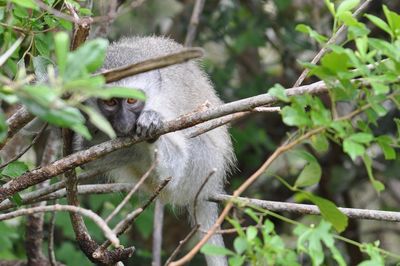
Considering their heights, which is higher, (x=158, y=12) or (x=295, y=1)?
(x=295, y=1)

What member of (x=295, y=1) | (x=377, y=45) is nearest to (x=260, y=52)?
(x=295, y=1)

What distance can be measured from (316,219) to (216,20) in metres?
2.03

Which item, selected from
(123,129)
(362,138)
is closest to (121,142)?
(123,129)

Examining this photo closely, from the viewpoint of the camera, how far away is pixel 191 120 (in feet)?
9.73

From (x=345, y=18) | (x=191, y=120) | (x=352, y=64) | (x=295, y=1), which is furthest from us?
(x=295, y=1)

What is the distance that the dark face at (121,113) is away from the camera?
371 centimetres

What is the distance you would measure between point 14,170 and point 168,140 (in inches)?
49.3

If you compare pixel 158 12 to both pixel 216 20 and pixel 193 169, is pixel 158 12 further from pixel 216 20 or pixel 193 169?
pixel 193 169

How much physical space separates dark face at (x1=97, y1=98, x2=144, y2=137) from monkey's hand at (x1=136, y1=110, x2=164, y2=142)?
0.12ft

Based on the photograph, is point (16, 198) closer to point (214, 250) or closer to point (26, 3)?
point (26, 3)

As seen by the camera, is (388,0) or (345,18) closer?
(345,18)

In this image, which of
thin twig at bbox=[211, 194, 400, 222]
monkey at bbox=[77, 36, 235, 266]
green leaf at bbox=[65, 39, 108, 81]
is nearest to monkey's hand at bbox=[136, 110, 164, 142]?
monkey at bbox=[77, 36, 235, 266]

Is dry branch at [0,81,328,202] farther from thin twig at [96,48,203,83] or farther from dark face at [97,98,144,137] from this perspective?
thin twig at [96,48,203,83]

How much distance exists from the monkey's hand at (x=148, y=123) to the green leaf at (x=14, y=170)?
569 mm
